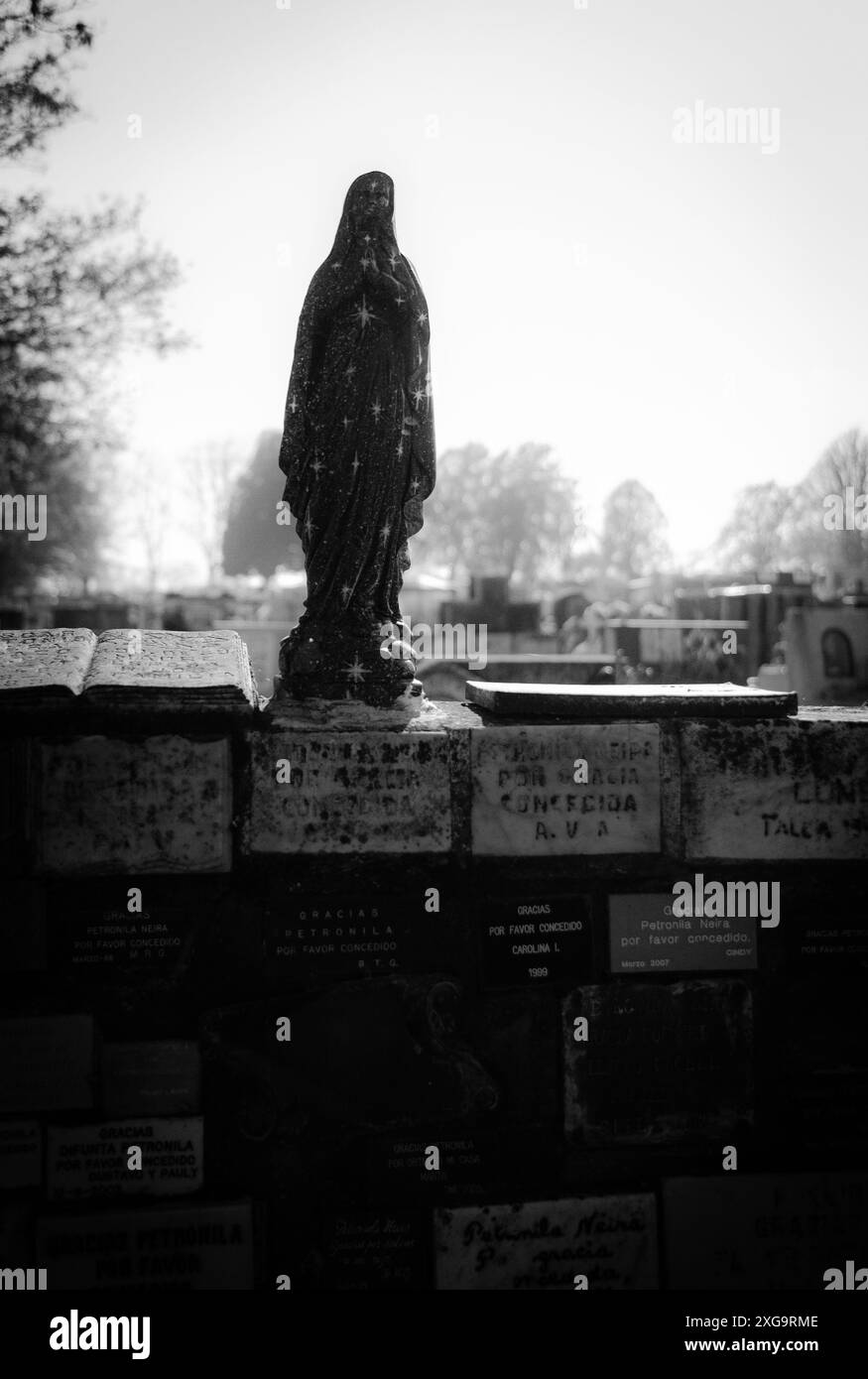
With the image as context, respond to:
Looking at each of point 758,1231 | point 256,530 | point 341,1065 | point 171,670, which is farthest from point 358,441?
point 256,530

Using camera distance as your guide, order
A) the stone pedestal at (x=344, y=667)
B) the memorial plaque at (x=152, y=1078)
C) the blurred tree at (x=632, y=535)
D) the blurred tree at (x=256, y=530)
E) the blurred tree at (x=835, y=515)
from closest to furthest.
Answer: the memorial plaque at (x=152, y=1078) → the stone pedestal at (x=344, y=667) → the blurred tree at (x=835, y=515) → the blurred tree at (x=256, y=530) → the blurred tree at (x=632, y=535)

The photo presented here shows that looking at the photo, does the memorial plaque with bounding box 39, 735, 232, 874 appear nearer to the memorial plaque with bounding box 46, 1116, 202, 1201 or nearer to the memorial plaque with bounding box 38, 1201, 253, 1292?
the memorial plaque with bounding box 46, 1116, 202, 1201

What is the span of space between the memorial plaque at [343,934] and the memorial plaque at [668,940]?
1.99 feet

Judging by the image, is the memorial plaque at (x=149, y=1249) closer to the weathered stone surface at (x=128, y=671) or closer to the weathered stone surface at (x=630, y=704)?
the weathered stone surface at (x=128, y=671)

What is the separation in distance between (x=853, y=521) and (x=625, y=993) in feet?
14.7

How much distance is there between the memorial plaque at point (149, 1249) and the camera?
8.86 ft

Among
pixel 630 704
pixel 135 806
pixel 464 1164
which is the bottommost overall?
pixel 464 1164

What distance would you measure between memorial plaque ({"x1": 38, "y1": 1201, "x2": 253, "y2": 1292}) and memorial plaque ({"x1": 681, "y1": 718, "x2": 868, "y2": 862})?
1.76 m

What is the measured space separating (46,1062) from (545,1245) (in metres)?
1.56

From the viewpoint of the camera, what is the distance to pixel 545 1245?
283 centimetres

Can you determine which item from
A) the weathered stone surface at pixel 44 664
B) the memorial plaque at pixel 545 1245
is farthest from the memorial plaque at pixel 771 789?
the weathered stone surface at pixel 44 664

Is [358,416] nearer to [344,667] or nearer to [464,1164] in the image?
[344,667]

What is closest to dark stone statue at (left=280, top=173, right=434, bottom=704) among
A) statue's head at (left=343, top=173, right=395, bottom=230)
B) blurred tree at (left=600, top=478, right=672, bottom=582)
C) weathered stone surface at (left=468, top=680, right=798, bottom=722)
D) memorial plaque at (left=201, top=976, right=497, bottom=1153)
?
statue's head at (left=343, top=173, right=395, bottom=230)

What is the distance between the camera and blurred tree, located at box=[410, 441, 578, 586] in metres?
58.2
